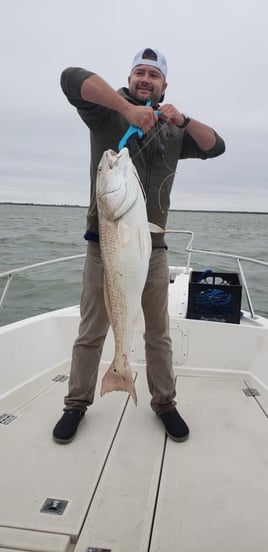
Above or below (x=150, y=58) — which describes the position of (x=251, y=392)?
below

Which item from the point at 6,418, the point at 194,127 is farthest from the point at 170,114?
the point at 6,418

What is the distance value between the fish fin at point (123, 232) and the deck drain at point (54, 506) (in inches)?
55.0

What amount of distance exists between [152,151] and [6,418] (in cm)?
215

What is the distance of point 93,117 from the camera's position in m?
2.47

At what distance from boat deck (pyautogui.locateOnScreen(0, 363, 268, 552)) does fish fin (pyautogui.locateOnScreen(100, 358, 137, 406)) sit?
478 mm

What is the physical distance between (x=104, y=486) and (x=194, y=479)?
0.52 meters

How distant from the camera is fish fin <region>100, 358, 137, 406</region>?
248 cm

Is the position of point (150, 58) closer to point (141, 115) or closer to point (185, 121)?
point (185, 121)

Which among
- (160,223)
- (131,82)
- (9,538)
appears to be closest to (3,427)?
(9,538)

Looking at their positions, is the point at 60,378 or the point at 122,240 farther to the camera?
the point at 60,378

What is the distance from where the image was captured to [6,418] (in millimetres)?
3111

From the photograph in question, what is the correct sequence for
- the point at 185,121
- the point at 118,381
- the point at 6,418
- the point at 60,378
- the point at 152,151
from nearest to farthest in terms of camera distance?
the point at 185,121 < the point at 118,381 < the point at 152,151 < the point at 6,418 < the point at 60,378

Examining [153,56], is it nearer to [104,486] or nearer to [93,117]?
[93,117]

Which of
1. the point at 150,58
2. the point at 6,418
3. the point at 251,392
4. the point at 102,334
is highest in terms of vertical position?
the point at 150,58
